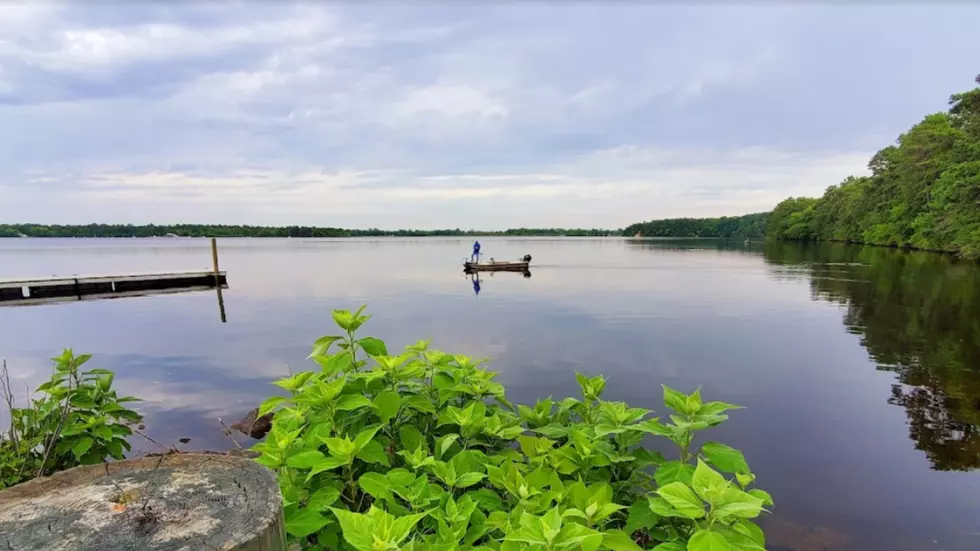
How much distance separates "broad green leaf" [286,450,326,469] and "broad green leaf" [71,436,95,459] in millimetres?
2076

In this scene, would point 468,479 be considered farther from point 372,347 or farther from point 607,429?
point 372,347

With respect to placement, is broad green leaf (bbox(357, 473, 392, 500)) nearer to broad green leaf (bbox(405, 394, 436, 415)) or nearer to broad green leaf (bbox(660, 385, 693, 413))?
broad green leaf (bbox(405, 394, 436, 415))

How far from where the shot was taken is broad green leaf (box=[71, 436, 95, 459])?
10.2ft

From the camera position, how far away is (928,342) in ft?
52.7

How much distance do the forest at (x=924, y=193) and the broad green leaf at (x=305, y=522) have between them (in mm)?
55977

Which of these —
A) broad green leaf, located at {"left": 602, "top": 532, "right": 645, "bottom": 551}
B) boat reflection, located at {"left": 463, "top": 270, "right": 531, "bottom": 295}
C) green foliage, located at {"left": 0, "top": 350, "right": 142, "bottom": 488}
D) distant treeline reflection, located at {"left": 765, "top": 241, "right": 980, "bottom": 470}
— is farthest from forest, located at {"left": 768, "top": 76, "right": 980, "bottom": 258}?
green foliage, located at {"left": 0, "top": 350, "right": 142, "bottom": 488}

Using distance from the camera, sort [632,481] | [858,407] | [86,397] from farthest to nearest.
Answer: [858,407] < [86,397] < [632,481]

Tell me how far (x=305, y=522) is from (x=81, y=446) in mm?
2333

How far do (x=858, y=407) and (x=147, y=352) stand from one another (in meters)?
20.6

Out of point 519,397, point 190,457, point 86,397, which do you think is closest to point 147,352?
point 519,397

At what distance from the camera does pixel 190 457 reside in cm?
190

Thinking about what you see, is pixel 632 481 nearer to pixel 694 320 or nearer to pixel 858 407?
pixel 858 407

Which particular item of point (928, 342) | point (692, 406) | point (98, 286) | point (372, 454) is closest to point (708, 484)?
point (692, 406)

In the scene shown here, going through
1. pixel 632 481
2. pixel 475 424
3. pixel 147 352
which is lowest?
pixel 147 352
